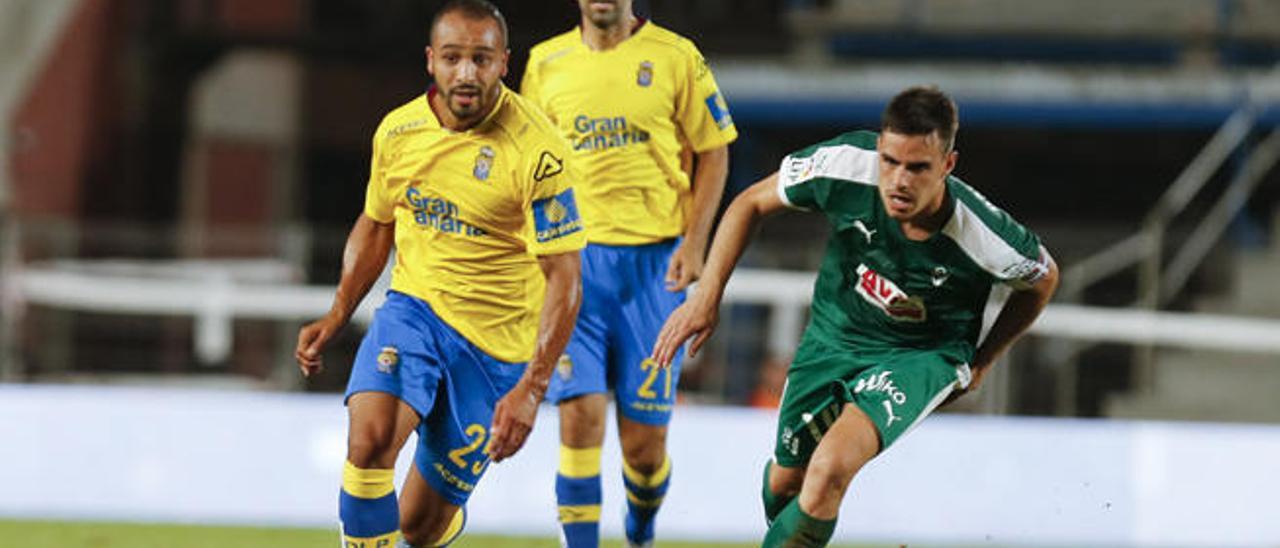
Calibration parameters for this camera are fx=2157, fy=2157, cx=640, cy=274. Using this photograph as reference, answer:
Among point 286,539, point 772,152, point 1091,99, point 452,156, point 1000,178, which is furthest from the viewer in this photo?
point 1000,178

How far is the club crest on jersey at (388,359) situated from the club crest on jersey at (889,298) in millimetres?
1484

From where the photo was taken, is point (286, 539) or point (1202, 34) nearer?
point (286, 539)

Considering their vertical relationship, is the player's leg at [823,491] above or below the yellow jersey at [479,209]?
below

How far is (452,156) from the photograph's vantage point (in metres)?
6.52

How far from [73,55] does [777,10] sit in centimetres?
655

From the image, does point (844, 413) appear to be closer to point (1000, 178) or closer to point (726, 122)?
point (726, 122)

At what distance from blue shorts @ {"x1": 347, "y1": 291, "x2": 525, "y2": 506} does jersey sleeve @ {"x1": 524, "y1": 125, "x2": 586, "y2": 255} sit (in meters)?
0.43

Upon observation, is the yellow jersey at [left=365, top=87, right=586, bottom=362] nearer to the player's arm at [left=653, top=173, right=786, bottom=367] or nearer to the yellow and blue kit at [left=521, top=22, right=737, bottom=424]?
the player's arm at [left=653, top=173, right=786, bottom=367]

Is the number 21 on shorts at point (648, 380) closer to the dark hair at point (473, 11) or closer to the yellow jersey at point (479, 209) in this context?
the yellow jersey at point (479, 209)

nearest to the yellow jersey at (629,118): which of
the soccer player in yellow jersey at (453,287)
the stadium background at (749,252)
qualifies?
the soccer player in yellow jersey at (453,287)

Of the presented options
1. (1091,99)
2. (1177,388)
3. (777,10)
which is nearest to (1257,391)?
(1177,388)

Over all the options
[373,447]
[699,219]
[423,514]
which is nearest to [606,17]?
[699,219]

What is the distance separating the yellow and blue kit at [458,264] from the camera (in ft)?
21.2

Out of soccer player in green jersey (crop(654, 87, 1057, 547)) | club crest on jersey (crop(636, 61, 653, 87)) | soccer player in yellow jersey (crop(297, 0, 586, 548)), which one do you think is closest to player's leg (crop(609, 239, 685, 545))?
club crest on jersey (crop(636, 61, 653, 87))
